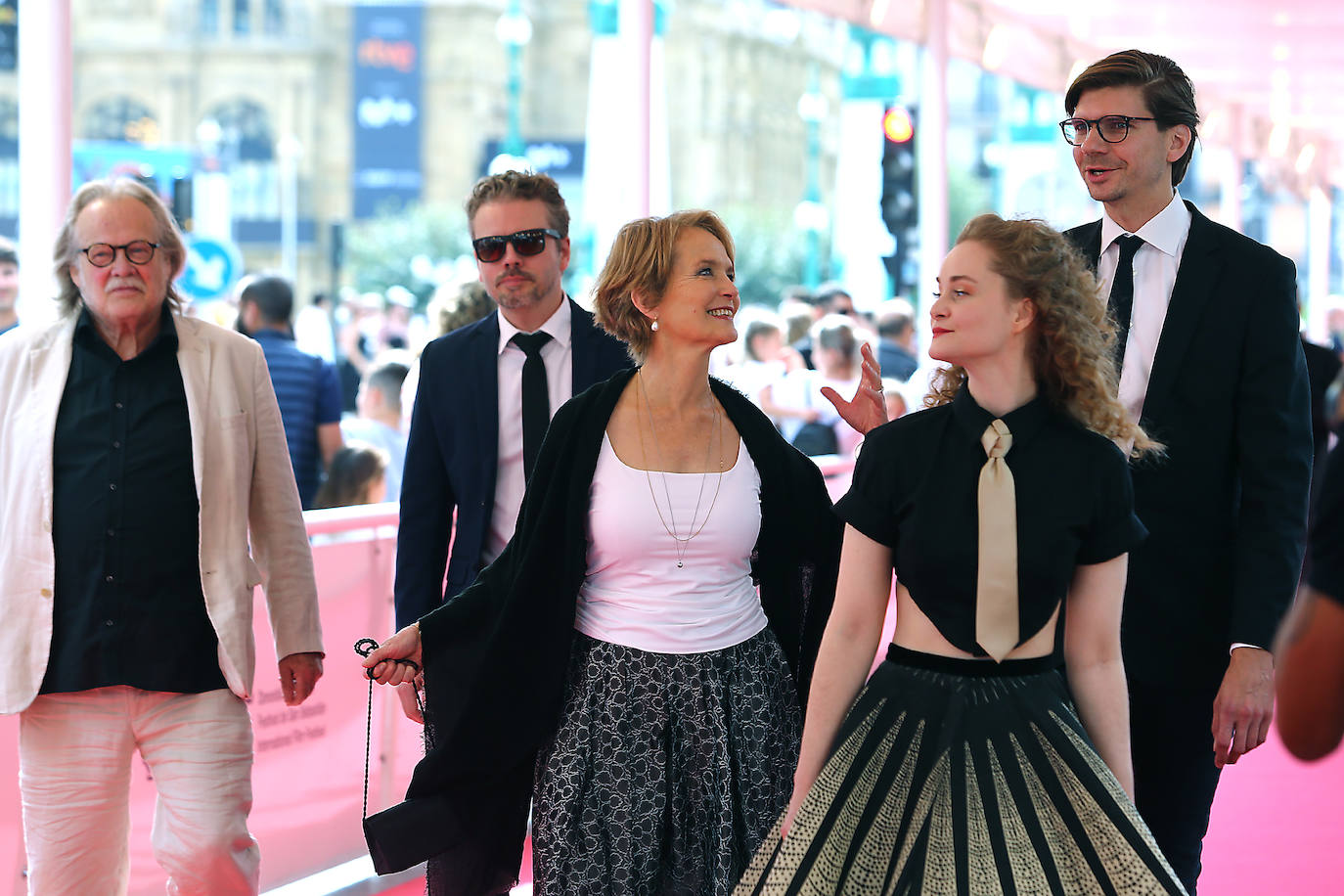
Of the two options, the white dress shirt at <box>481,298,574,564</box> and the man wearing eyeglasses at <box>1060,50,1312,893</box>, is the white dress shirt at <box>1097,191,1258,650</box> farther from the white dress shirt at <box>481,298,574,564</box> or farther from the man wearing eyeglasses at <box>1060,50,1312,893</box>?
the white dress shirt at <box>481,298,574,564</box>

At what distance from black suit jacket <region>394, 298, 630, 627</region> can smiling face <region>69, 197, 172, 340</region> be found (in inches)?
23.9

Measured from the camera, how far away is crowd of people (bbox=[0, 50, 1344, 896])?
2.38 meters

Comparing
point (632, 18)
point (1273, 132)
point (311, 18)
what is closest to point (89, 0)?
point (311, 18)

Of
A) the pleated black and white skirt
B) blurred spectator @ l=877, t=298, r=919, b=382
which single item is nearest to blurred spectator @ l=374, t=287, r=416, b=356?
blurred spectator @ l=877, t=298, r=919, b=382

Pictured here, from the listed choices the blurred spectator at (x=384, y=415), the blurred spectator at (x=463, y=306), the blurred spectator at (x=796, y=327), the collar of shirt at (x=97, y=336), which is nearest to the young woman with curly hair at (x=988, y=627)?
the collar of shirt at (x=97, y=336)

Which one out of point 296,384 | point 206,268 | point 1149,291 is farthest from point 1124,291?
point 206,268

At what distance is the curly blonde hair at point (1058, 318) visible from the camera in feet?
8.03

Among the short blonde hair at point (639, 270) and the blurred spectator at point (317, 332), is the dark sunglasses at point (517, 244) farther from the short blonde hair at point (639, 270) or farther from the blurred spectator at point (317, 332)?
the blurred spectator at point (317, 332)

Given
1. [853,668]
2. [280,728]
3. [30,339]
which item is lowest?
[280,728]

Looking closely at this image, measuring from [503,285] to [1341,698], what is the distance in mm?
2362

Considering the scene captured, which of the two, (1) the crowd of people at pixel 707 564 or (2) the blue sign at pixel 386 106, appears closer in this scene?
(1) the crowd of people at pixel 707 564

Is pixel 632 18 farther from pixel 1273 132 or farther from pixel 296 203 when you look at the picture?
pixel 296 203

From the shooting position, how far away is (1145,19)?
49.0 ft

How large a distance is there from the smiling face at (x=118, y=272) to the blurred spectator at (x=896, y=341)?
5.98 meters
